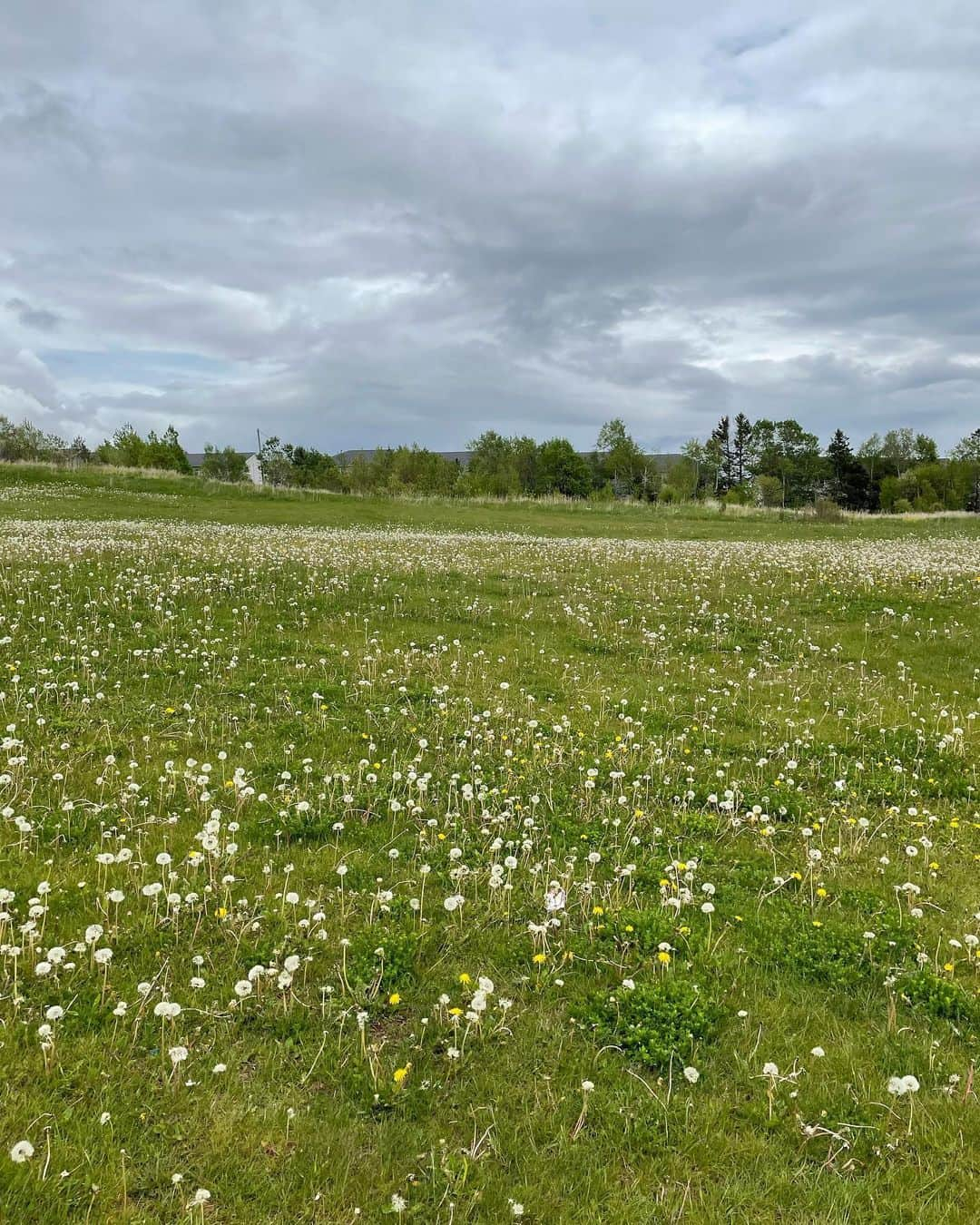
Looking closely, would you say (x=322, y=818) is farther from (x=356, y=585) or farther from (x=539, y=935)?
(x=356, y=585)

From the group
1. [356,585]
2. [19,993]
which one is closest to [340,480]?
[356,585]

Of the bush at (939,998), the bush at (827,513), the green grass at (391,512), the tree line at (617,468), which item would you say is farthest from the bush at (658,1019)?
the tree line at (617,468)

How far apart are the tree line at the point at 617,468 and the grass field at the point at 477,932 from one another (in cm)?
9637

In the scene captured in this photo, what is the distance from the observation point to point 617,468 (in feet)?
427

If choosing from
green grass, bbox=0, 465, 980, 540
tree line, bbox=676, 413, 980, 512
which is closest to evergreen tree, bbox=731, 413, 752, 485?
tree line, bbox=676, 413, 980, 512

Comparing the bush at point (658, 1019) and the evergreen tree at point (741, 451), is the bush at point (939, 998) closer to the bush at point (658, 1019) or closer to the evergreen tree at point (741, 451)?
the bush at point (658, 1019)

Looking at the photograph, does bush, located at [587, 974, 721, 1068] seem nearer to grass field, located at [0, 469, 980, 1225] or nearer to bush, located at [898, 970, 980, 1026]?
grass field, located at [0, 469, 980, 1225]

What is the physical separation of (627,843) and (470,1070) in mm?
3054

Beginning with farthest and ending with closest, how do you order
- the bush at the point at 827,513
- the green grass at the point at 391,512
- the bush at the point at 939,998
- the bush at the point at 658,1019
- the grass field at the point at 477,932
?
the bush at the point at 827,513, the green grass at the point at 391,512, the bush at the point at 939,998, the bush at the point at 658,1019, the grass field at the point at 477,932

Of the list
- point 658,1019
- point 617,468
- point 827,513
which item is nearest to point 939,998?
point 658,1019

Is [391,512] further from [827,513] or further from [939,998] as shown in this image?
[939,998]

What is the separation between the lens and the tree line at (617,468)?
115 m

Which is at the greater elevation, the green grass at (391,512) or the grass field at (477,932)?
the green grass at (391,512)

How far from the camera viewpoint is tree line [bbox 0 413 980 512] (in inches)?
4535
